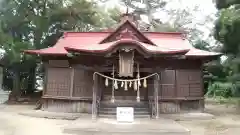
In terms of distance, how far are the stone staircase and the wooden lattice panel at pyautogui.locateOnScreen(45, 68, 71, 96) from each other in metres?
2.03

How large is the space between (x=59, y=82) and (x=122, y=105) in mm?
Answer: 3398

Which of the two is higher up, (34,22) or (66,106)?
(34,22)

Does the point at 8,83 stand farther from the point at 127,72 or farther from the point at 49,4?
the point at 127,72

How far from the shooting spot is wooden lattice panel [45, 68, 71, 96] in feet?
41.7

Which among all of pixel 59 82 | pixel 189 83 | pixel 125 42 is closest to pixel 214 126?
pixel 189 83

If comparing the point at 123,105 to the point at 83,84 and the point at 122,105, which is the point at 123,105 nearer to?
the point at 122,105

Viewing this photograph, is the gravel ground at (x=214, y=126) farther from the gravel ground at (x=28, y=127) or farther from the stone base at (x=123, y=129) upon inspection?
the gravel ground at (x=28, y=127)

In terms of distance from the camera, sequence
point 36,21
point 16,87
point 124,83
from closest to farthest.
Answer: point 124,83 → point 36,21 → point 16,87

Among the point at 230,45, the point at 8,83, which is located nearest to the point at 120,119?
the point at 230,45

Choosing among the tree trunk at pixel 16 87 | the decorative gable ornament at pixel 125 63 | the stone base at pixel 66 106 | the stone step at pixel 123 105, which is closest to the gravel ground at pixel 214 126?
the stone step at pixel 123 105

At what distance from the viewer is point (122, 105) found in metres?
11.9

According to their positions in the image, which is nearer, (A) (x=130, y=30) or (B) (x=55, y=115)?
(A) (x=130, y=30)

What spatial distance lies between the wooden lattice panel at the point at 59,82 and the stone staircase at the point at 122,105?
203 centimetres

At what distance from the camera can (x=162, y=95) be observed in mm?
12602
